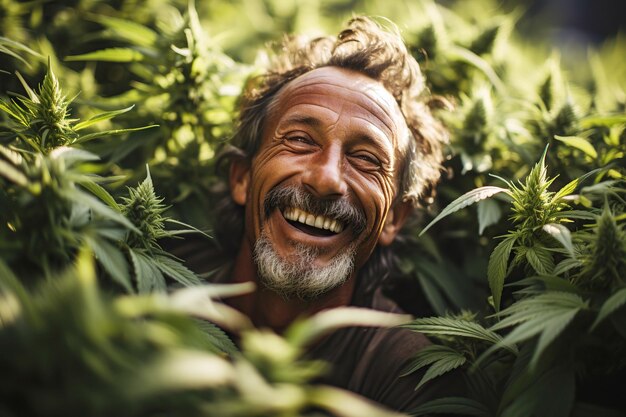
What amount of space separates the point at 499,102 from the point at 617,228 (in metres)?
1.75

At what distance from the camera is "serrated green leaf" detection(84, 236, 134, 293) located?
1.65 m

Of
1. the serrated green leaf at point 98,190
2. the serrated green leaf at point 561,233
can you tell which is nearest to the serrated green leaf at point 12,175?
the serrated green leaf at point 98,190

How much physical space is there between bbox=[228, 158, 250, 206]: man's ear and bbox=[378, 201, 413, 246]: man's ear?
2.58ft

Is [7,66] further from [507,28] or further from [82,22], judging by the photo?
Answer: [507,28]

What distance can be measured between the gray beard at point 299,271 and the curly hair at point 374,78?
0.44 meters

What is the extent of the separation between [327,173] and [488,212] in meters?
0.91

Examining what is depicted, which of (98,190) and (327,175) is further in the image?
(327,175)

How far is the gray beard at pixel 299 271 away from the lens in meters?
2.34

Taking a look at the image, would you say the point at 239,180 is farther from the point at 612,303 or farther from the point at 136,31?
the point at 612,303

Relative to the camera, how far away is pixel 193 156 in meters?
2.99

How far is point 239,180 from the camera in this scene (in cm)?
281

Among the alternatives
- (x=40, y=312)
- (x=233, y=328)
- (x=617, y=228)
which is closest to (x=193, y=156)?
(x=233, y=328)

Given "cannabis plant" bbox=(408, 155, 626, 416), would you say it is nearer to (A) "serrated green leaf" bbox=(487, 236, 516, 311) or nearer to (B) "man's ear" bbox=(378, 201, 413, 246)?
(A) "serrated green leaf" bbox=(487, 236, 516, 311)

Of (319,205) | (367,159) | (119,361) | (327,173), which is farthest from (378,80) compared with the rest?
(119,361)
